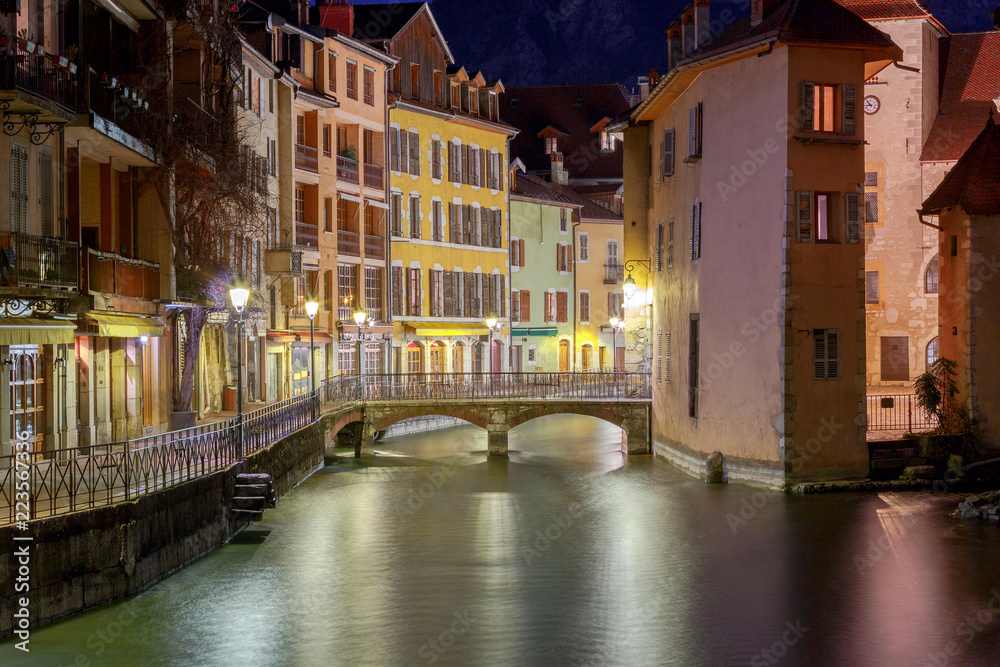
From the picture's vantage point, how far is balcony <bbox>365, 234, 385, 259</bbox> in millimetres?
48906

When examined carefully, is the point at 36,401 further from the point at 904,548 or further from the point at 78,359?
the point at 904,548

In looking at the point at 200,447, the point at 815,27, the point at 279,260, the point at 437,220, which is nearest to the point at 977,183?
the point at 815,27

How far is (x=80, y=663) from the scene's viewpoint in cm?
1620

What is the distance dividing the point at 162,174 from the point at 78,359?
17.2ft

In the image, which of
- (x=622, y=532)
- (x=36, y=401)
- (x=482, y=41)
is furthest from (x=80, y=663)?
(x=482, y=41)

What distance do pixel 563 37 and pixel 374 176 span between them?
9415 cm

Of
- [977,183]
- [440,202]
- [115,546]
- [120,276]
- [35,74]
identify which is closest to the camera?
Answer: [115,546]

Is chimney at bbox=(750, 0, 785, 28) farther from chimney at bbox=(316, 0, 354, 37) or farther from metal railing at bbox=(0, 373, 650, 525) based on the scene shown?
chimney at bbox=(316, 0, 354, 37)

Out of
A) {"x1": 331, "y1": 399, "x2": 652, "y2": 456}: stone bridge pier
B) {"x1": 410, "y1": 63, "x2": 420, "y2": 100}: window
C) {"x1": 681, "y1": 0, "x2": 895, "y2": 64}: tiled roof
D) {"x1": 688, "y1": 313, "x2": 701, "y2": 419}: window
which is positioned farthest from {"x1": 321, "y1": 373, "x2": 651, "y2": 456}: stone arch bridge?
{"x1": 410, "y1": 63, "x2": 420, "y2": 100}: window

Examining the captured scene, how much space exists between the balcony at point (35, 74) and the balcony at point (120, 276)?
3.05 metres

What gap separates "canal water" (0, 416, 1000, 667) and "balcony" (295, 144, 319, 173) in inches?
603

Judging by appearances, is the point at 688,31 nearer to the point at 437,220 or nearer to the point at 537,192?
the point at 437,220

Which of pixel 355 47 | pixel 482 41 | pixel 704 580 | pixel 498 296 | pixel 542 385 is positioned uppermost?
pixel 482 41

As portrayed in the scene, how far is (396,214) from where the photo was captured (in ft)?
168
